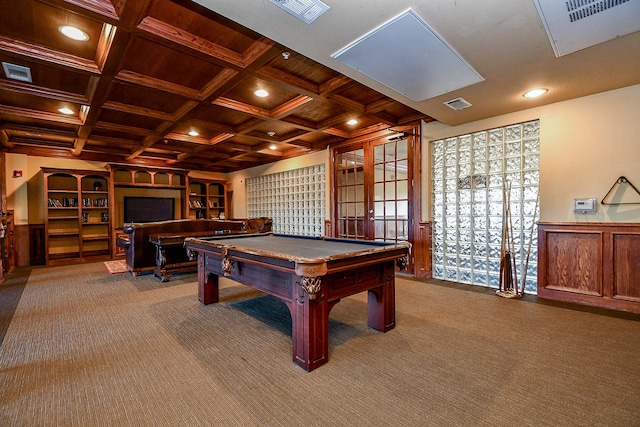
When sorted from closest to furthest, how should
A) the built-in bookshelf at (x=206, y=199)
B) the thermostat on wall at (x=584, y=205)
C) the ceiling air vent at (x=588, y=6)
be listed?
1. the ceiling air vent at (x=588, y=6)
2. the thermostat on wall at (x=584, y=205)
3. the built-in bookshelf at (x=206, y=199)

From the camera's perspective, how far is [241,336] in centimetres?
247

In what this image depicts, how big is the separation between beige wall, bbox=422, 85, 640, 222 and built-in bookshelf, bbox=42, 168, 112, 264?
27.6ft

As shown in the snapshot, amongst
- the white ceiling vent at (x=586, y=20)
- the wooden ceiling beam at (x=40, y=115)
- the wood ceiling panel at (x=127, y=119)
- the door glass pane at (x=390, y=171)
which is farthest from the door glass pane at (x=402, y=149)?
the wooden ceiling beam at (x=40, y=115)

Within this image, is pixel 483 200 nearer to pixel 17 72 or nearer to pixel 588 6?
pixel 588 6

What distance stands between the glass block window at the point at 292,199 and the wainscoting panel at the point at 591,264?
399 centimetres

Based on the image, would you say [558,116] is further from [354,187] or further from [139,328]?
[139,328]

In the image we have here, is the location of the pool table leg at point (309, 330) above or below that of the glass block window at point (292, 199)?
below

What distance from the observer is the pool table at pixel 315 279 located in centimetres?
192

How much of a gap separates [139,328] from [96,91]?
9.10ft

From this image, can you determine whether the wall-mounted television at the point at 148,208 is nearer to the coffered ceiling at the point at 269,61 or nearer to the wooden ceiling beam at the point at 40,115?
the coffered ceiling at the point at 269,61

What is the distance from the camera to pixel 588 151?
127 inches

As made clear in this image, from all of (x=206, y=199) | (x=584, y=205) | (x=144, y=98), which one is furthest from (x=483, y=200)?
(x=206, y=199)

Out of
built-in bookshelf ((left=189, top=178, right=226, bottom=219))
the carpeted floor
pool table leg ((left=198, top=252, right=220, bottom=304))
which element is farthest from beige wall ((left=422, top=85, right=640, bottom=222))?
built-in bookshelf ((left=189, top=178, right=226, bottom=219))

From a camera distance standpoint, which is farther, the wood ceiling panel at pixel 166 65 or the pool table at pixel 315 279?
the wood ceiling panel at pixel 166 65
